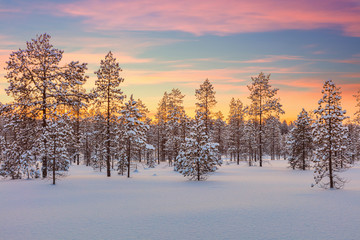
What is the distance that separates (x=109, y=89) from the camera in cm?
3036

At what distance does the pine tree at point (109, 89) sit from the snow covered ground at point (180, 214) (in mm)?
11537

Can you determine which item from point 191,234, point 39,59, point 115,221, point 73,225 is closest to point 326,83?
point 191,234

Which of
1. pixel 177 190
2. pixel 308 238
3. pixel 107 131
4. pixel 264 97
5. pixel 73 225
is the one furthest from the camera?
pixel 264 97

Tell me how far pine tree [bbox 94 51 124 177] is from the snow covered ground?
11537mm

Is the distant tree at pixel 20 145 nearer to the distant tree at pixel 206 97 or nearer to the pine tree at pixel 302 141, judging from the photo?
the distant tree at pixel 206 97

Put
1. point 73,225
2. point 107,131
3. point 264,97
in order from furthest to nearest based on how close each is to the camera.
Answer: point 264,97, point 107,131, point 73,225

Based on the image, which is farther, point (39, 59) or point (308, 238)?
point (39, 59)

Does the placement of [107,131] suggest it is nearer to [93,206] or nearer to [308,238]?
[93,206]

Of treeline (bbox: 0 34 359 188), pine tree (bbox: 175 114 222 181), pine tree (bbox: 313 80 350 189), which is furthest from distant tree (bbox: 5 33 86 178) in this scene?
pine tree (bbox: 313 80 350 189)

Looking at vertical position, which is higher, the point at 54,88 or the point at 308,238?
the point at 54,88

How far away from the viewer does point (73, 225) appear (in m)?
11.0

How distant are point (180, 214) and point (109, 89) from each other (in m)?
21.0

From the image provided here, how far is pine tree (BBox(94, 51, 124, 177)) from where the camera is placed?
30.0 metres

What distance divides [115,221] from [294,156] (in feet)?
105
